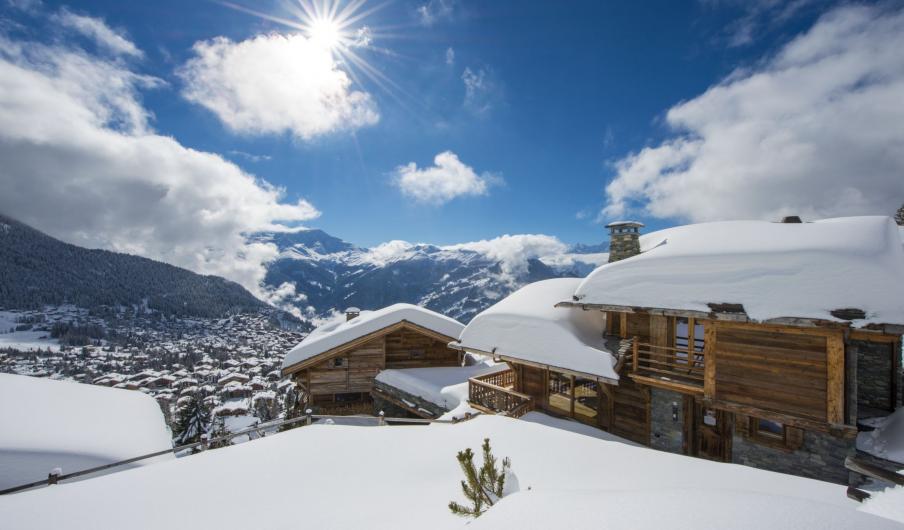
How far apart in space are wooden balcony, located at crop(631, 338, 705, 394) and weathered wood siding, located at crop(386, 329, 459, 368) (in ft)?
38.4

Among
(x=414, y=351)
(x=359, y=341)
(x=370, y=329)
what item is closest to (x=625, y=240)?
(x=414, y=351)

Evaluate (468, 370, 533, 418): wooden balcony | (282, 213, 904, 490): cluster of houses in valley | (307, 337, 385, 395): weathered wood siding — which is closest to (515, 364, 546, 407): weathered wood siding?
(282, 213, 904, 490): cluster of houses in valley

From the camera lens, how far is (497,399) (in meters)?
14.3

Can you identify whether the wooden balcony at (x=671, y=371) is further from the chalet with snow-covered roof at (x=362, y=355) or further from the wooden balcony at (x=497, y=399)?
the chalet with snow-covered roof at (x=362, y=355)

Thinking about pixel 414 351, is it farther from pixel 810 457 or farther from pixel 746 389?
pixel 810 457

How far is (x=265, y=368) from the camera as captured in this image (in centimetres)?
10856

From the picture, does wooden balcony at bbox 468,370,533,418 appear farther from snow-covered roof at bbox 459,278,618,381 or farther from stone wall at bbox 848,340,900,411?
stone wall at bbox 848,340,900,411

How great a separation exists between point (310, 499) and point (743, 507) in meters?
6.13

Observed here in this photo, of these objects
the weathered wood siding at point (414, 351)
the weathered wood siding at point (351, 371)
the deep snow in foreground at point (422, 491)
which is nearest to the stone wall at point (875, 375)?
the deep snow in foreground at point (422, 491)

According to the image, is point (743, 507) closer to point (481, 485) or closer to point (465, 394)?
point (481, 485)

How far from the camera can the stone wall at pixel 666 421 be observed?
10867 mm

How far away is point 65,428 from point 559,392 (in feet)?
60.9

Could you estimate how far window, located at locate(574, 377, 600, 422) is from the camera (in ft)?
44.6

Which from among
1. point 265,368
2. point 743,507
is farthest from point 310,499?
point 265,368
